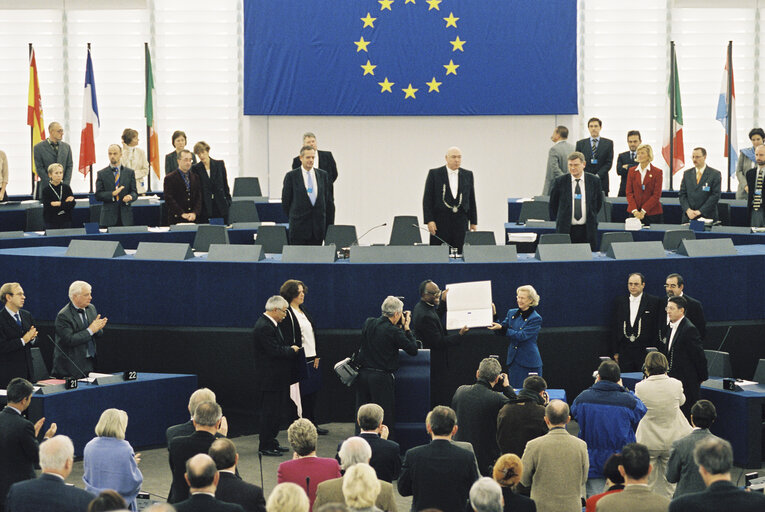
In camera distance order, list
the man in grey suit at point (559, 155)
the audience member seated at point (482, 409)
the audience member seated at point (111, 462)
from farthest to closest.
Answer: the man in grey suit at point (559, 155) < the audience member seated at point (482, 409) < the audience member seated at point (111, 462)

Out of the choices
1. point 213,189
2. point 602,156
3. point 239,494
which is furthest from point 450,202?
point 239,494

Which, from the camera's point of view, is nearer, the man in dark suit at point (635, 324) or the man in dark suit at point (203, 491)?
the man in dark suit at point (203, 491)

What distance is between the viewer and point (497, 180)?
18.6m

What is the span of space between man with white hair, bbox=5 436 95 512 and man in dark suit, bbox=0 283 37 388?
3.57 meters

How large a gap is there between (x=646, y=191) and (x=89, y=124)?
27.6 ft

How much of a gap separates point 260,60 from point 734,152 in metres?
7.26

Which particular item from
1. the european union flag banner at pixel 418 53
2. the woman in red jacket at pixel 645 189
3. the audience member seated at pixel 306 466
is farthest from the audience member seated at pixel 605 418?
the european union flag banner at pixel 418 53

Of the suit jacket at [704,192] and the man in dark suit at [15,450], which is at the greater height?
the suit jacket at [704,192]

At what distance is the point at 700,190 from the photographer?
554 inches

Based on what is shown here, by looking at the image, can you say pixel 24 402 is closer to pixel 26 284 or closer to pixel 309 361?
pixel 309 361

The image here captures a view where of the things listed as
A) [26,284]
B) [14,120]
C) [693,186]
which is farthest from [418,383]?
[14,120]

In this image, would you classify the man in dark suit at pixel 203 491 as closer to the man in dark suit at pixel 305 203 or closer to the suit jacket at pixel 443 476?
the suit jacket at pixel 443 476

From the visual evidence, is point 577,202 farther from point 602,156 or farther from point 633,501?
point 633,501

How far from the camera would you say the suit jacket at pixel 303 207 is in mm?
11883
